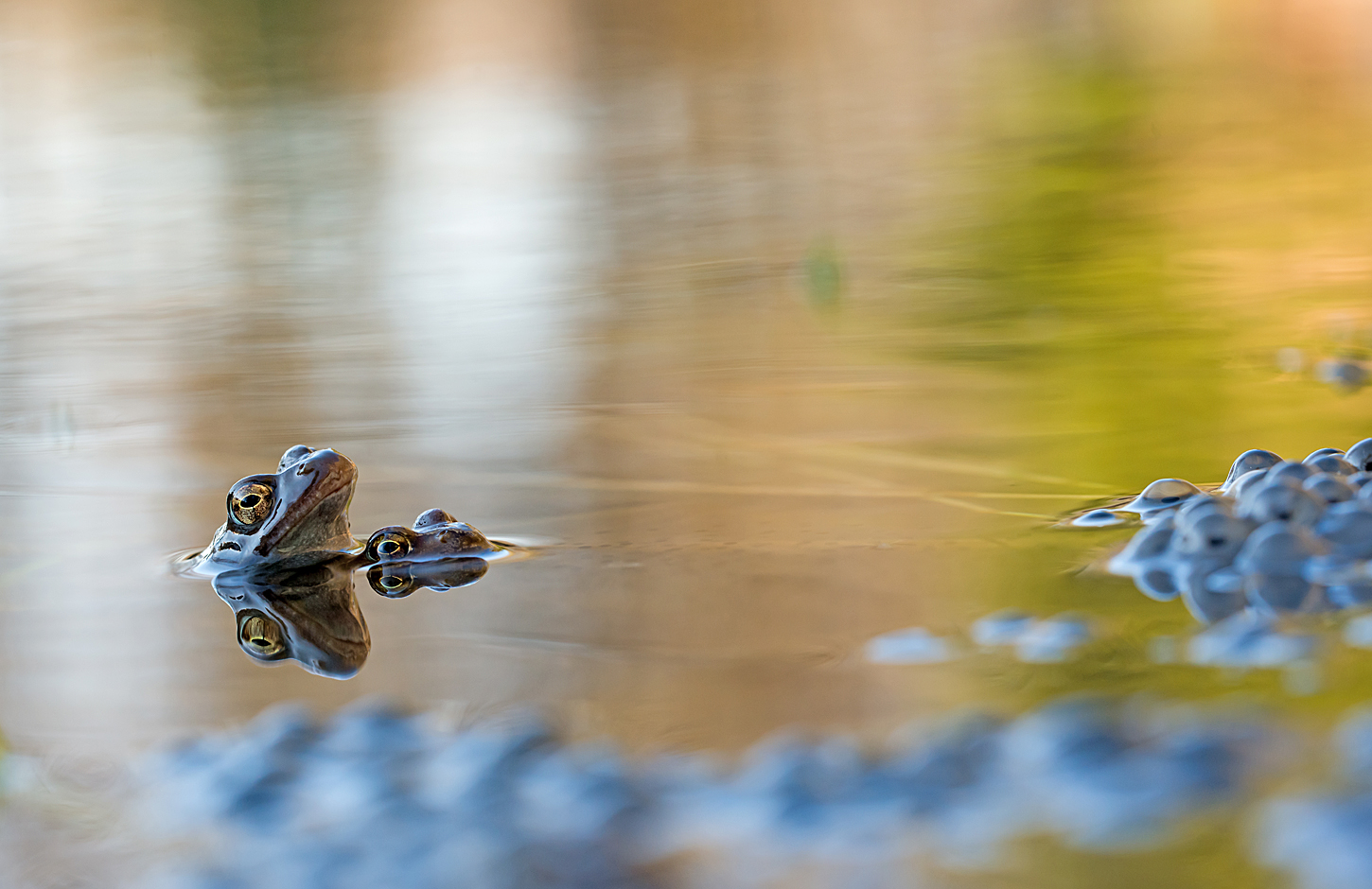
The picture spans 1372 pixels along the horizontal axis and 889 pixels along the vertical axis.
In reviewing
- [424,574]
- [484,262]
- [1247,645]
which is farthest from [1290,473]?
[484,262]

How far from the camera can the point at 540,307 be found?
10.6 feet

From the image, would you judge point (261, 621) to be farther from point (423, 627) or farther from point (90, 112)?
point (90, 112)

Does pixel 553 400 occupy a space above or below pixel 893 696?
above

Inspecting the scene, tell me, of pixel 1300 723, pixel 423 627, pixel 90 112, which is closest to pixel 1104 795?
pixel 1300 723

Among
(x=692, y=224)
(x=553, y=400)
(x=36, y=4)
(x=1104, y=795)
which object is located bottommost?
(x=1104, y=795)

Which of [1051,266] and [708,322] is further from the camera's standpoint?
[1051,266]

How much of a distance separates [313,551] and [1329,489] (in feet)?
3.62

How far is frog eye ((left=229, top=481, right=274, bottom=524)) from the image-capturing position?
Result: 1649mm

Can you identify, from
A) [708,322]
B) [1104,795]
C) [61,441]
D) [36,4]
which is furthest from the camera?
[36,4]

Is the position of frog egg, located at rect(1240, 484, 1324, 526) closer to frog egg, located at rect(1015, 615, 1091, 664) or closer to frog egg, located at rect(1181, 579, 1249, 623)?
frog egg, located at rect(1181, 579, 1249, 623)

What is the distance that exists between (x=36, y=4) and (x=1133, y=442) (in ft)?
31.6

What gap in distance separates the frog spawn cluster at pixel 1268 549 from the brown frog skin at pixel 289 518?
34.6 inches

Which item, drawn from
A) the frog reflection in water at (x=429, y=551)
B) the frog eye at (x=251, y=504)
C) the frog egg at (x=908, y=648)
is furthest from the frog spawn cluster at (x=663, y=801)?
the frog eye at (x=251, y=504)

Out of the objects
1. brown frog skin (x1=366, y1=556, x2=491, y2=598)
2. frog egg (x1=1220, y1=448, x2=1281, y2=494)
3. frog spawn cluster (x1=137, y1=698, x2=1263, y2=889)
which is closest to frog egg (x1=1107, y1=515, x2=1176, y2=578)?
frog egg (x1=1220, y1=448, x2=1281, y2=494)
